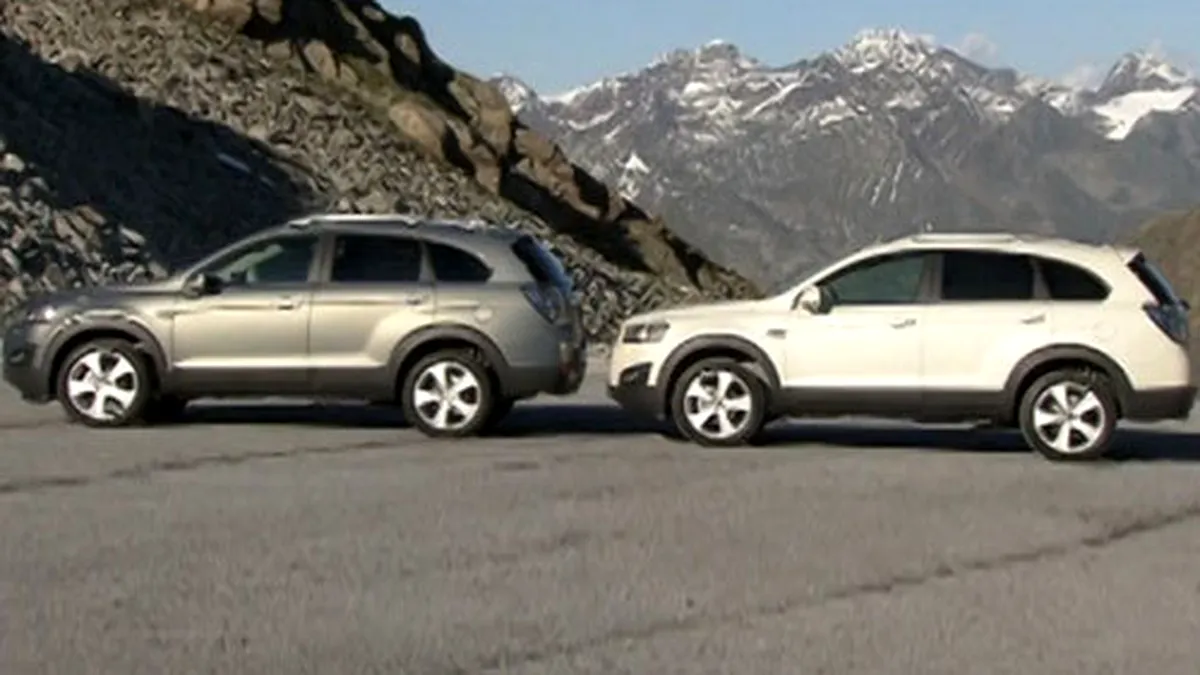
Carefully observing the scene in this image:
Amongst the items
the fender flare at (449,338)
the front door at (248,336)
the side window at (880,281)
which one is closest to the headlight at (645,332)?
the fender flare at (449,338)

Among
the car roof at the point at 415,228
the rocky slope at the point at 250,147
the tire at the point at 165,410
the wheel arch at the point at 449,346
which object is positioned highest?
the rocky slope at the point at 250,147

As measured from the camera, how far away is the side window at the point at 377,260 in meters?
17.6

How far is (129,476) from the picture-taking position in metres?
14.5

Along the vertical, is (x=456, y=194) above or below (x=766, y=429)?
above

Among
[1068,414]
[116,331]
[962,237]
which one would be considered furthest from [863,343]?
[116,331]

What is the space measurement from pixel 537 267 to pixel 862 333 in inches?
100.0

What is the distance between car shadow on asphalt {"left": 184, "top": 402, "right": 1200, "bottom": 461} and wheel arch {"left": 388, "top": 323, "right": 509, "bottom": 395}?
67 centimetres

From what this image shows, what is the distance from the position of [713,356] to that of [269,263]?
10.9 feet

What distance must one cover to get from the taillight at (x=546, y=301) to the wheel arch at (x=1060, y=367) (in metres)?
3.26

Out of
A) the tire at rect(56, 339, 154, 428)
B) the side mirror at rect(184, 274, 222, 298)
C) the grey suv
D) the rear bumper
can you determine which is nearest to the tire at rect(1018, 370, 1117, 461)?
the rear bumper

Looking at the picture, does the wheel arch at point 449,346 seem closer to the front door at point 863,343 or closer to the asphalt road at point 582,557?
the asphalt road at point 582,557

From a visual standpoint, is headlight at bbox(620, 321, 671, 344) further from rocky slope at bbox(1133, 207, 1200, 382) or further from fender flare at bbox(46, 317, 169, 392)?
rocky slope at bbox(1133, 207, 1200, 382)

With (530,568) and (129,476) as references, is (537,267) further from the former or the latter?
(530,568)

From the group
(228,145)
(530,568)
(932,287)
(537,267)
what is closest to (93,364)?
(537,267)
